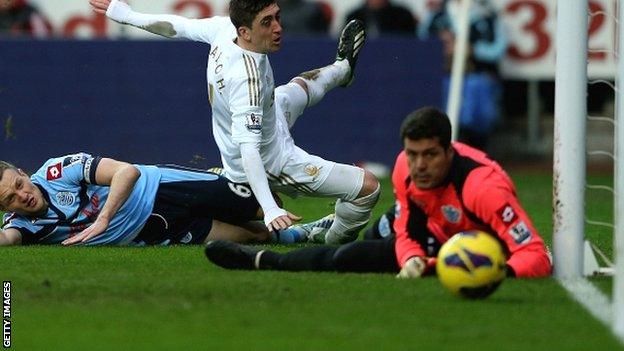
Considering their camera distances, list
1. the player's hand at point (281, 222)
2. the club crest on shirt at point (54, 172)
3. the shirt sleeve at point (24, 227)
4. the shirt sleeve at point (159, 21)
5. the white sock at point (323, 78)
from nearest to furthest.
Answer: the player's hand at point (281, 222) → the club crest on shirt at point (54, 172) → the shirt sleeve at point (24, 227) → the shirt sleeve at point (159, 21) → the white sock at point (323, 78)

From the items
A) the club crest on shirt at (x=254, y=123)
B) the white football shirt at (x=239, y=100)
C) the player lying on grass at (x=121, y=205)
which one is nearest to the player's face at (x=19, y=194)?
the player lying on grass at (x=121, y=205)

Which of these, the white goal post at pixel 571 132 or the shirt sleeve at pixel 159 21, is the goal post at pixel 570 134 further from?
the shirt sleeve at pixel 159 21

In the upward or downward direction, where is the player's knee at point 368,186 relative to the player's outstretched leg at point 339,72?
downward

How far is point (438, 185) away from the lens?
7922 mm

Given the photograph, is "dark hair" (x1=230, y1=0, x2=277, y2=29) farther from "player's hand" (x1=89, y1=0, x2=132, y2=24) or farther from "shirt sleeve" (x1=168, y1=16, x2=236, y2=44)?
"player's hand" (x1=89, y1=0, x2=132, y2=24)

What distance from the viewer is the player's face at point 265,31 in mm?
10016

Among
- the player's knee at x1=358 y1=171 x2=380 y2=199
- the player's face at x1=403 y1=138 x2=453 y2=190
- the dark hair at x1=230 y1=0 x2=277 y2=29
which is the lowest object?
the player's knee at x1=358 y1=171 x2=380 y2=199

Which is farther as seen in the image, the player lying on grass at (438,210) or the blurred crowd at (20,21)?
the blurred crowd at (20,21)

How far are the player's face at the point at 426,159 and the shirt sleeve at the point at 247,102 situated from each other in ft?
7.09

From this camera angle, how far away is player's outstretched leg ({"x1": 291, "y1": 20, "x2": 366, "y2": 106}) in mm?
11169

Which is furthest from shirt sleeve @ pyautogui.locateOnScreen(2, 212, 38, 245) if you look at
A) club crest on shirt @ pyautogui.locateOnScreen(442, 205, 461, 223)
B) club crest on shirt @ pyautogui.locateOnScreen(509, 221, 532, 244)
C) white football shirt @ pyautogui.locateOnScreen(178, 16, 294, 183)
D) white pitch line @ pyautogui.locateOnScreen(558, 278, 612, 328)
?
white pitch line @ pyautogui.locateOnScreen(558, 278, 612, 328)

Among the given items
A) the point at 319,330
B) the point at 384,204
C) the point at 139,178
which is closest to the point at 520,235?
the point at 319,330

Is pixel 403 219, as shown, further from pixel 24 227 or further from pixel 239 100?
pixel 24 227

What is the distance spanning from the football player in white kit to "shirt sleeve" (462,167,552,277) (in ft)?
5.70
